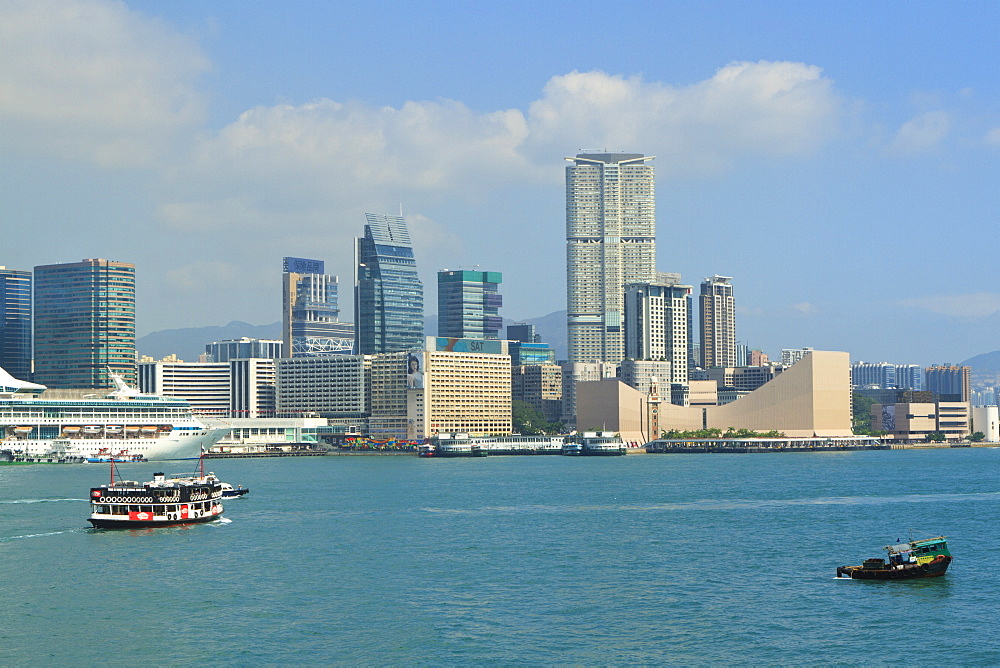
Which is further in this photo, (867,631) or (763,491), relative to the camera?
(763,491)

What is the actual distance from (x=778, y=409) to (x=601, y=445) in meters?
34.3

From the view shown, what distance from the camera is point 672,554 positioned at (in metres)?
49.3

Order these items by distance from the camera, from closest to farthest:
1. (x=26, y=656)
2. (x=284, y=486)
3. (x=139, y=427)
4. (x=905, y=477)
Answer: (x=26, y=656) < (x=284, y=486) < (x=905, y=477) < (x=139, y=427)

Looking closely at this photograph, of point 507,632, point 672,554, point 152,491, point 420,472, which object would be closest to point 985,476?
point 420,472

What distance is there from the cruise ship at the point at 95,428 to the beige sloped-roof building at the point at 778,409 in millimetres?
72971

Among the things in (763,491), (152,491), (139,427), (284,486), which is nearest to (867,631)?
(152,491)

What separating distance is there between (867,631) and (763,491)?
51083mm

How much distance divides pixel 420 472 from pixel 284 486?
89.6 feet

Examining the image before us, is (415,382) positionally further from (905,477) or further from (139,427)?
(905,477)

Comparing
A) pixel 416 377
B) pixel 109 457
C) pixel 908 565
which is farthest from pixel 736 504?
pixel 416 377

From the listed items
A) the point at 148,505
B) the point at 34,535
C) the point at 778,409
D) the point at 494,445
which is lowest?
the point at 494,445

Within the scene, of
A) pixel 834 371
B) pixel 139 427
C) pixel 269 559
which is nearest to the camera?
pixel 269 559

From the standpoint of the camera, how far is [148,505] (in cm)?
5872

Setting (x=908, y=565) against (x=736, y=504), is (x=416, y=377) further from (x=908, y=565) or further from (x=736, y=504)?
(x=908, y=565)
